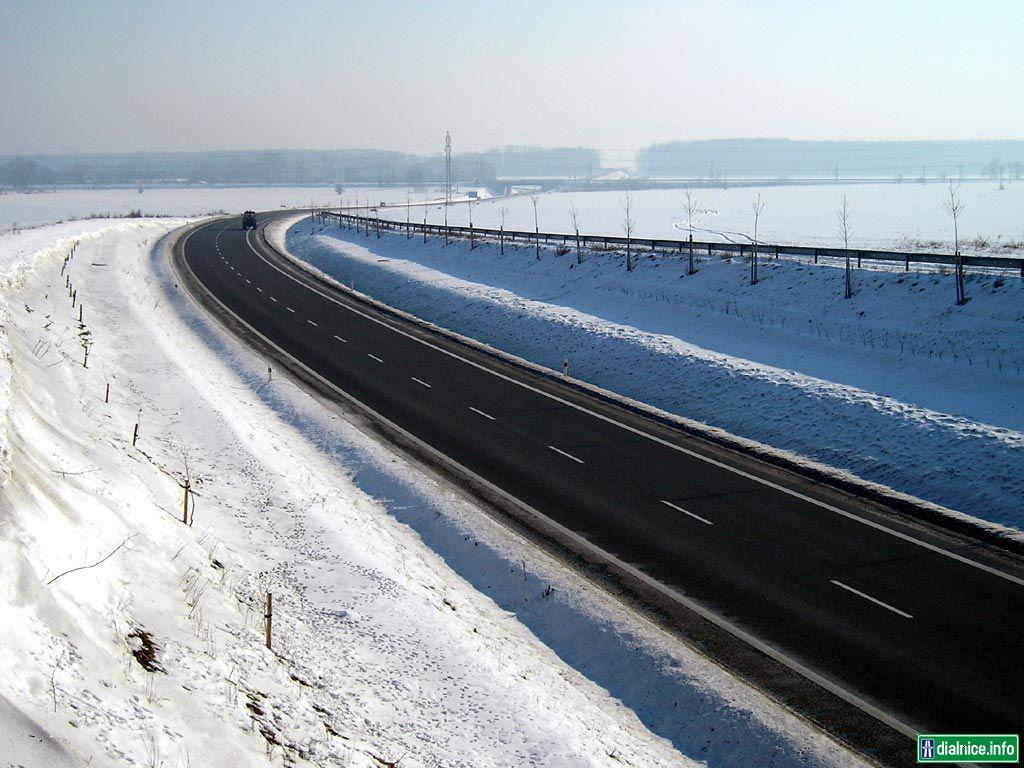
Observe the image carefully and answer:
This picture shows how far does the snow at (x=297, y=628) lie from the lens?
26.5 ft

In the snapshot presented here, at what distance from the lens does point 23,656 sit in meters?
7.65

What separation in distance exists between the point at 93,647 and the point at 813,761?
784 centimetres

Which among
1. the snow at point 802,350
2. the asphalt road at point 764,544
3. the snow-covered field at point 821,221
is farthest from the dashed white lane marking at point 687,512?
the snow-covered field at point 821,221

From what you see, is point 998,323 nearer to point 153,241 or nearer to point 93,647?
point 93,647

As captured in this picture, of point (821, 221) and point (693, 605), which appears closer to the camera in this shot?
point (693, 605)

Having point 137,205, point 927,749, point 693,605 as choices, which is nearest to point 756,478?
point 693,605

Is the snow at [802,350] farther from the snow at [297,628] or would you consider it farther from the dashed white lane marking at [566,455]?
the snow at [297,628]

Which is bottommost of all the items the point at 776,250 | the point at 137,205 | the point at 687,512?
the point at 687,512

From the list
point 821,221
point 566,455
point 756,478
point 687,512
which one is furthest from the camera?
point 821,221

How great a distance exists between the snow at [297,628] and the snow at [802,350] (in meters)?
9.37

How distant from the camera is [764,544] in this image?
52.7 feet

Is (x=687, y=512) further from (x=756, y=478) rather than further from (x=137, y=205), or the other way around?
(x=137, y=205)

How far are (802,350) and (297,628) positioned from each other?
23217 mm

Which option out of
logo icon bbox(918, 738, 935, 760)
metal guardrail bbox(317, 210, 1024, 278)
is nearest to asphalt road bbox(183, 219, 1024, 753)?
logo icon bbox(918, 738, 935, 760)
